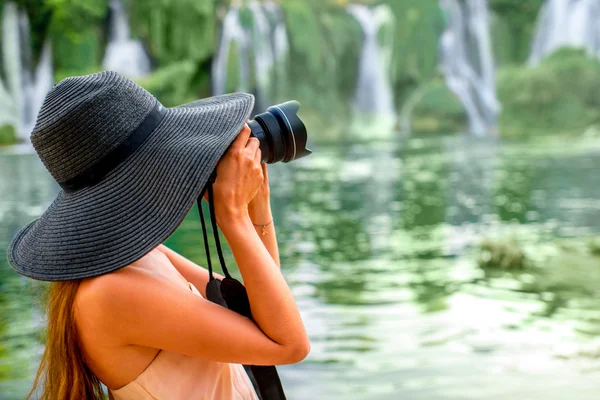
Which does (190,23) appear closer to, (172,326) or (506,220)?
(506,220)

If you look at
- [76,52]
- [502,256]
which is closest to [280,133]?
[502,256]

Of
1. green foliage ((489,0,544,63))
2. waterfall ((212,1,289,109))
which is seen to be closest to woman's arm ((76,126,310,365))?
waterfall ((212,1,289,109))

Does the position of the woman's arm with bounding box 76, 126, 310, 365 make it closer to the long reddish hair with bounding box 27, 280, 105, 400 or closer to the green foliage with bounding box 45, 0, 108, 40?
the long reddish hair with bounding box 27, 280, 105, 400

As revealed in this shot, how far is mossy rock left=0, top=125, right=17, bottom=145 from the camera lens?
1242cm

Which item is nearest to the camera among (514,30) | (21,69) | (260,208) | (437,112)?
(260,208)

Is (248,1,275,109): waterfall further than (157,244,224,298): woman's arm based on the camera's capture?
Yes

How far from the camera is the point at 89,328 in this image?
35.3 inches

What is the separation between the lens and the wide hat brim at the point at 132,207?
34.2 inches

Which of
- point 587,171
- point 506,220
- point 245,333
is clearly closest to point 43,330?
point 245,333

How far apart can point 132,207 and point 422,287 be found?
3.89m

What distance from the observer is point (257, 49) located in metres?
15.5

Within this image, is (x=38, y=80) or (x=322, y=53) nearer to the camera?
(x=38, y=80)

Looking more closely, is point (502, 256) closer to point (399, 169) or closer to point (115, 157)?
point (115, 157)

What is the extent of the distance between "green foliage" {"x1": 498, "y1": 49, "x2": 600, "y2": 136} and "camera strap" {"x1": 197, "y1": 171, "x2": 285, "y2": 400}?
14515 mm
